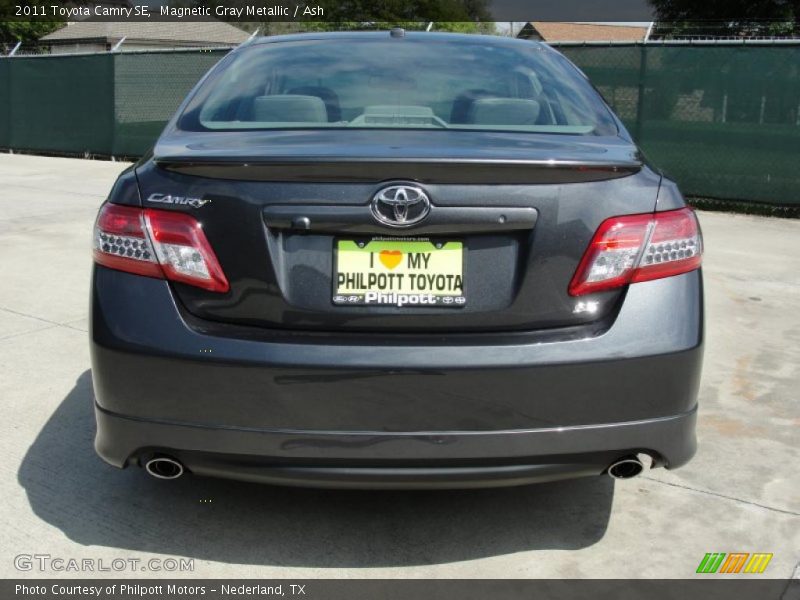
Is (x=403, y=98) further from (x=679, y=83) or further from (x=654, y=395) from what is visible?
(x=679, y=83)

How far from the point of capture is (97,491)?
3268 millimetres

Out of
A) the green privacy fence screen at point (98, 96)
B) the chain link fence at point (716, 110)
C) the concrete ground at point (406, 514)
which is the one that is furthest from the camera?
the green privacy fence screen at point (98, 96)

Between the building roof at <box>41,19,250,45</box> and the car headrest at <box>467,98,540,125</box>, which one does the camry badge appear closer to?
the car headrest at <box>467,98,540,125</box>

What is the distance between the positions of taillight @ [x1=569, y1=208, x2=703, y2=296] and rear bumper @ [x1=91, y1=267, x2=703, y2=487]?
0.16 feet

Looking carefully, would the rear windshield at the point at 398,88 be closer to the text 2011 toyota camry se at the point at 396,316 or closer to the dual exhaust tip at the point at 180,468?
the text 2011 toyota camry se at the point at 396,316

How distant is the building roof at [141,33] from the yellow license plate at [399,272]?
49872 mm

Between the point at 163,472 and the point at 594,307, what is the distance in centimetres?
130

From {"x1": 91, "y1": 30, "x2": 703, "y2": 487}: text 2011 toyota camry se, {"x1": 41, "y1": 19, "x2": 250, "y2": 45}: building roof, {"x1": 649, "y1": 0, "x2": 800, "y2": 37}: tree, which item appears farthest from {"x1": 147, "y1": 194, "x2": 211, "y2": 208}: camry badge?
{"x1": 41, "y1": 19, "x2": 250, "y2": 45}: building roof

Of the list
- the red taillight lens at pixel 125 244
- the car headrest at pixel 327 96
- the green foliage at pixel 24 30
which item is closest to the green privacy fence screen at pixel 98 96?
the car headrest at pixel 327 96

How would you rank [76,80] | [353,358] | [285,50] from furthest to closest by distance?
[76,80] < [285,50] < [353,358]

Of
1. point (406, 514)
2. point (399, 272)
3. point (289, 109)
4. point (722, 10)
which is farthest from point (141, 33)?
point (399, 272)

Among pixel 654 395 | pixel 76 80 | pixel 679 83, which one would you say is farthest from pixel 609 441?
pixel 76 80

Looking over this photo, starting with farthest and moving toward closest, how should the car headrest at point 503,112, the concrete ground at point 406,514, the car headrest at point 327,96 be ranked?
the car headrest at point 327,96
the car headrest at point 503,112
the concrete ground at point 406,514

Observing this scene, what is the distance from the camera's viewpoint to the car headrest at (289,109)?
321cm
